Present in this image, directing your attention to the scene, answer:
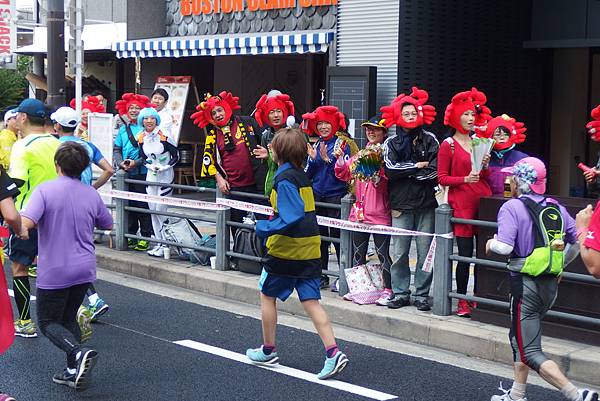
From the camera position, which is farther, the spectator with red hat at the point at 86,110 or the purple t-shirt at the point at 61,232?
the spectator with red hat at the point at 86,110

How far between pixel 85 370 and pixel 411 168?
3.45 meters

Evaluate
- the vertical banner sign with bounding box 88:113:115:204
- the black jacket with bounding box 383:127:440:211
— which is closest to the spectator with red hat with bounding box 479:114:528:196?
the black jacket with bounding box 383:127:440:211

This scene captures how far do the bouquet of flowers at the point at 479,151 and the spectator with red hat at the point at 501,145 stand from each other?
135 millimetres

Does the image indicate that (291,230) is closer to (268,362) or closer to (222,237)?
(268,362)

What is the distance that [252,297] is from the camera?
952 centimetres

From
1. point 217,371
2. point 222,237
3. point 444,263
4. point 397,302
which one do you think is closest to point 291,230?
point 217,371

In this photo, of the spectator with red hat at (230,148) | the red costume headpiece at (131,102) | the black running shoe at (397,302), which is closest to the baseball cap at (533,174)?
the black running shoe at (397,302)

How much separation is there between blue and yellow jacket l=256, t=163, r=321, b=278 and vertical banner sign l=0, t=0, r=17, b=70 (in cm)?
1270

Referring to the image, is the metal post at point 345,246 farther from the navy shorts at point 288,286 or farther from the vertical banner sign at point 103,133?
the vertical banner sign at point 103,133

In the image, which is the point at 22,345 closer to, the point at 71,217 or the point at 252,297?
the point at 71,217

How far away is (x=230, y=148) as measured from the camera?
1045cm

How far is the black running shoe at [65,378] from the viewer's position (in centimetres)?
656

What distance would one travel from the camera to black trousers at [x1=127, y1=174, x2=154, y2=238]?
38.8 ft

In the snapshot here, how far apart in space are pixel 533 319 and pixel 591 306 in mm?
1466
